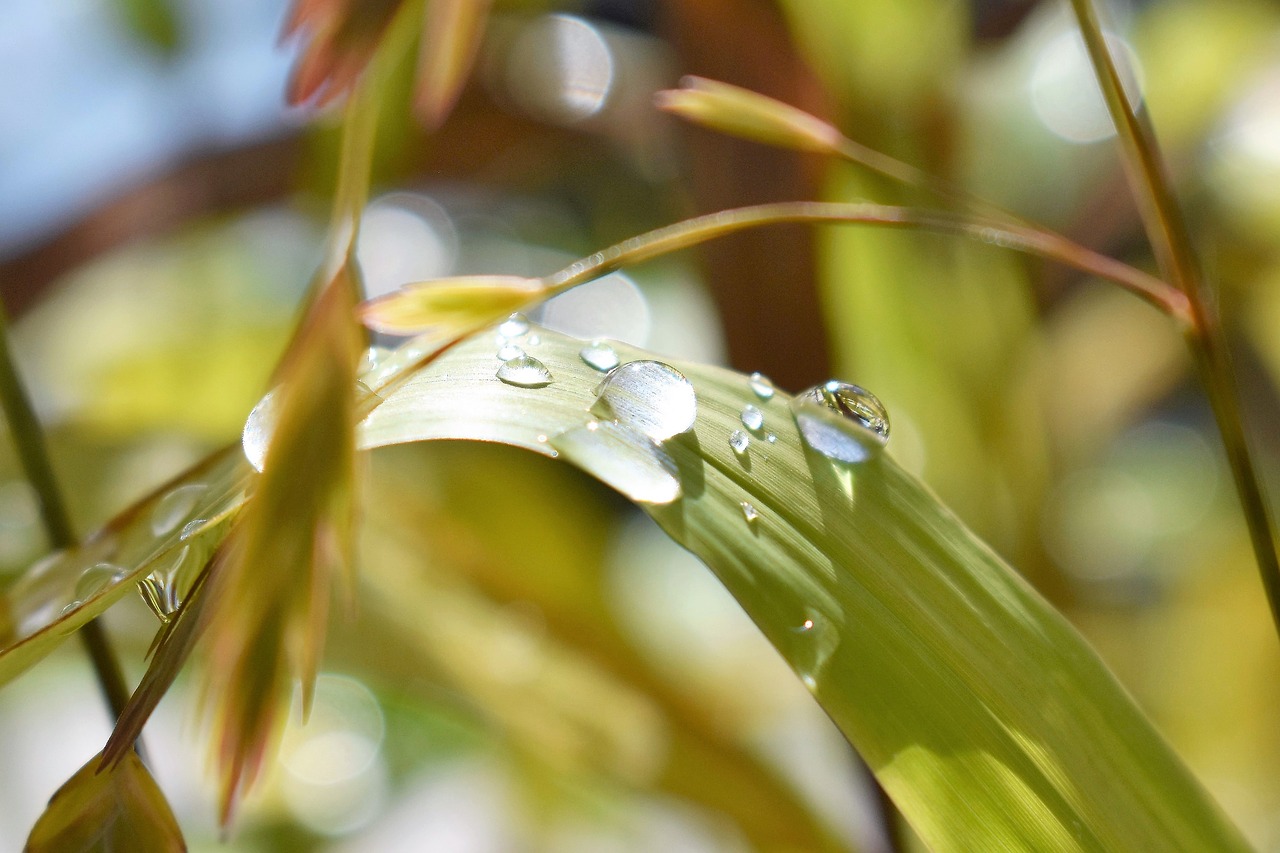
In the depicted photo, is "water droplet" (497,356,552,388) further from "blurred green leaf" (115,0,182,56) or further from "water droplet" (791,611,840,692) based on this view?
"blurred green leaf" (115,0,182,56)

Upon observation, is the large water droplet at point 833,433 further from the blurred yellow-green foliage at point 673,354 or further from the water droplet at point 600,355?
the blurred yellow-green foliage at point 673,354

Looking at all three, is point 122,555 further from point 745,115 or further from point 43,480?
point 745,115

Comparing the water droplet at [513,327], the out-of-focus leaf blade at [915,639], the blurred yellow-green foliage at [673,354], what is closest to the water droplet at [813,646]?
the out-of-focus leaf blade at [915,639]

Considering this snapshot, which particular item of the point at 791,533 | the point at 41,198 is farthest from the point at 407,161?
the point at 791,533

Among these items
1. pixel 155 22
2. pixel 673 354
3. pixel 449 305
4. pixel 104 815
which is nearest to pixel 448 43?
pixel 449 305

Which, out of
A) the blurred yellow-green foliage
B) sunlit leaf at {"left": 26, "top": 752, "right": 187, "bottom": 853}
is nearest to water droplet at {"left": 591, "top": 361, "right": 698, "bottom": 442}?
sunlit leaf at {"left": 26, "top": 752, "right": 187, "bottom": 853}

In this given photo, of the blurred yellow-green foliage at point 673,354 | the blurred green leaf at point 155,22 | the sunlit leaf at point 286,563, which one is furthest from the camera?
the blurred green leaf at point 155,22
